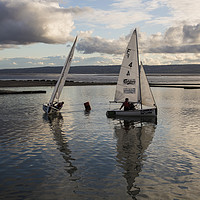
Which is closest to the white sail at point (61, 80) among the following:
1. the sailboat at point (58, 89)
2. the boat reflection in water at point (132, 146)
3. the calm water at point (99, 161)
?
the sailboat at point (58, 89)

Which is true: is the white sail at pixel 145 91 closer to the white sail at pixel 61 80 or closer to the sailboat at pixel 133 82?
the sailboat at pixel 133 82

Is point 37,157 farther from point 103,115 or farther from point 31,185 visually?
point 103,115

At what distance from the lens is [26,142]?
21.5m

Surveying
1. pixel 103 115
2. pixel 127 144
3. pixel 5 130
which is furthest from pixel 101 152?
pixel 103 115

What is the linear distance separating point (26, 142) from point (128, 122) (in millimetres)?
14471

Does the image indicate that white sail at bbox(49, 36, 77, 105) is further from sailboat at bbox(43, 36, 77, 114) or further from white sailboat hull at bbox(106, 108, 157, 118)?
white sailboat hull at bbox(106, 108, 157, 118)

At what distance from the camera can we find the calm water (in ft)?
42.0

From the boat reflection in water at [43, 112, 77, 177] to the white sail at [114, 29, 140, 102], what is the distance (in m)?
10.0

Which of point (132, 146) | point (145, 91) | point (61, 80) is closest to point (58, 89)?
point (61, 80)

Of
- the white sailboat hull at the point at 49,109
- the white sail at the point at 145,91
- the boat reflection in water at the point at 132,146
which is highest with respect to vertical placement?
the white sail at the point at 145,91

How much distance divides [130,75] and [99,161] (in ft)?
74.6

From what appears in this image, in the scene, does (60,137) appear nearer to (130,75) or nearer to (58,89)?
(58,89)

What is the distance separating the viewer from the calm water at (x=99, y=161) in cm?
1281

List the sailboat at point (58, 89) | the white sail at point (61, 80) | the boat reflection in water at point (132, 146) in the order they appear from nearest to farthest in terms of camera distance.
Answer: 1. the boat reflection in water at point (132, 146)
2. the sailboat at point (58, 89)
3. the white sail at point (61, 80)
